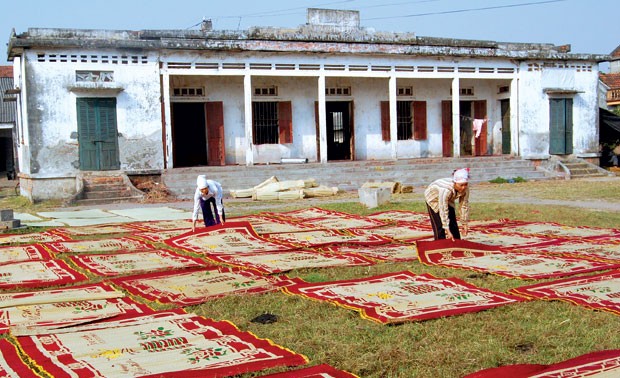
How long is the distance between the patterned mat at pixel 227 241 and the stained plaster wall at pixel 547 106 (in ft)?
51.4

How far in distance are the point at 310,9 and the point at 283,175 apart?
20.8 feet

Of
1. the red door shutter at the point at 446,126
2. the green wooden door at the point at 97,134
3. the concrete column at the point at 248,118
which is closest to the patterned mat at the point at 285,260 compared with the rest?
the green wooden door at the point at 97,134

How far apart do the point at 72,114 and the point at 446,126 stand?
42.0 feet

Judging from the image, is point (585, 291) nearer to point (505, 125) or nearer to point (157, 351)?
point (157, 351)

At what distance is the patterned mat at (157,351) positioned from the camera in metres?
4.06

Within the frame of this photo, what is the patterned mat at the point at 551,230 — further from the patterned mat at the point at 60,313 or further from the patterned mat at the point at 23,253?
the patterned mat at the point at 23,253

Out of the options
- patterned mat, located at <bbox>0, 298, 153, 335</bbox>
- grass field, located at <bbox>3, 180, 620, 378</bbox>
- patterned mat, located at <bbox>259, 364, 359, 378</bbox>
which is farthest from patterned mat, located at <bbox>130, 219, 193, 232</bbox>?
patterned mat, located at <bbox>259, 364, 359, 378</bbox>

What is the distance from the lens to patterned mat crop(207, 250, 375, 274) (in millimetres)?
7586

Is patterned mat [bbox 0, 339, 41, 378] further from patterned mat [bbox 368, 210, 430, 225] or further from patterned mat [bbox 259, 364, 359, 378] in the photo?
patterned mat [bbox 368, 210, 430, 225]

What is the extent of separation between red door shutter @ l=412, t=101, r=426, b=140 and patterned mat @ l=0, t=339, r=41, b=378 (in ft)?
66.0

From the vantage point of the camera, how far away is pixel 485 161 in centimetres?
2186

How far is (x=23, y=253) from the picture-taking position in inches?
356

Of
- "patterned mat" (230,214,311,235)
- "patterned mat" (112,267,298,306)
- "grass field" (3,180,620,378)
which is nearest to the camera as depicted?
"grass field" (3,180,620,378)

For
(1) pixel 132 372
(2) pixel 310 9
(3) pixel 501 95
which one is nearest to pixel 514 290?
(1) pixel 132 372
